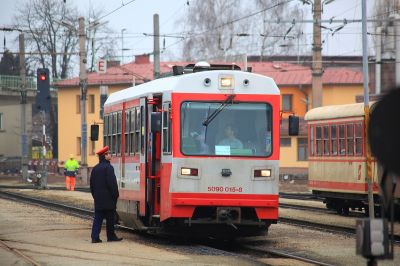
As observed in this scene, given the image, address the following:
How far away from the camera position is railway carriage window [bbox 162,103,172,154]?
18.0 metres

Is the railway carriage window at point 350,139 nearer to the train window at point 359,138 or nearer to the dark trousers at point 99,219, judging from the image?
the train window at point 359,138

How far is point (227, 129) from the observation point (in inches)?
709

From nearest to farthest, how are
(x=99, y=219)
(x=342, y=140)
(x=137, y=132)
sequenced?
(x=99, y=219)
(x=137, y=132)
(x=342, y=140)

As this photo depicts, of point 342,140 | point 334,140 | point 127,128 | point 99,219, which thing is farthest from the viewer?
point 334,140

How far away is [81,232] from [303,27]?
217 ft

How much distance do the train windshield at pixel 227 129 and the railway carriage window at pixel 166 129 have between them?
27cm

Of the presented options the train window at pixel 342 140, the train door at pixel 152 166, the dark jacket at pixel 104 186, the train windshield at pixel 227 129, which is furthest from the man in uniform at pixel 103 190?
the train window at pixel 342 140

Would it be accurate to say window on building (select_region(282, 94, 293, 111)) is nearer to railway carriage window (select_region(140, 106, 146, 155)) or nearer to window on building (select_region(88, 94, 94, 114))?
window on building (select_region(88, 94, 94, 114))

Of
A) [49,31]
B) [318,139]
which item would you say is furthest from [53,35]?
[318,139]

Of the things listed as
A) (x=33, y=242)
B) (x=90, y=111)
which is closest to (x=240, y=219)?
(x=33, y=242)

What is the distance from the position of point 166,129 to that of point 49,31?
6112cm

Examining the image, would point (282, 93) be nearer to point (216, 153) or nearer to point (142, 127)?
point (142, 127)

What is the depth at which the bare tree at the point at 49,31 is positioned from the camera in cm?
7294

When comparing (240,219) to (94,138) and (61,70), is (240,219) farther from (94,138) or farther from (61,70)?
(61,70)
